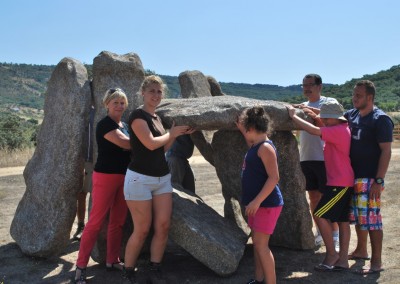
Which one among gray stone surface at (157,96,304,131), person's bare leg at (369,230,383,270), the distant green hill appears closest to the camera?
person's bare leg at (369,230,383,270)

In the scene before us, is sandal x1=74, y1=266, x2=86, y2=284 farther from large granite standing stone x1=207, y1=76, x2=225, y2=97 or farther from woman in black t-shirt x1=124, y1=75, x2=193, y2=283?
large granite standing stone x1=207, y1=76, x2=225, y2=97

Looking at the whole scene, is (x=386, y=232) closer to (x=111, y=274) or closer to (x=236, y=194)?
(x=236, y=194)

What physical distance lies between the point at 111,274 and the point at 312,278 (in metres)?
2.08

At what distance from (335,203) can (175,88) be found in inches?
3128

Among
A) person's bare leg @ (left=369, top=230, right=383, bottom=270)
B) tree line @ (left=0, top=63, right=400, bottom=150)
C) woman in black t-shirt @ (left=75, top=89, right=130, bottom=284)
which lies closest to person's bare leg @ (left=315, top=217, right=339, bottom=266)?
person's bare leg @ (left=369, top=230, right=383, bottom=270)

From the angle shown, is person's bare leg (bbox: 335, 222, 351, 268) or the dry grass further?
the dry grass

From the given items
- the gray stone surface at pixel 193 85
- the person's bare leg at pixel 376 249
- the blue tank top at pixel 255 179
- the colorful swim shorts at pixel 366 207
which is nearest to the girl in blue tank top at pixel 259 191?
the blue tank top at pixel 255 179

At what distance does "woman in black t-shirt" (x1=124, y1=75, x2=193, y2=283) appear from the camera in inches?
174

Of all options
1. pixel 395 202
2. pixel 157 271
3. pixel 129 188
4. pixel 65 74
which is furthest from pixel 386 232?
pixel 65 74

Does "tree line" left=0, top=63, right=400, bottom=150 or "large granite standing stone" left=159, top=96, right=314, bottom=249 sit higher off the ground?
"tree line" left=0, top=63, right=400, bottom=150

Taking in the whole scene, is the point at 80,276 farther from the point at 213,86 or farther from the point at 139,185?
the point at 213,86

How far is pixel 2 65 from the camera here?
94438 mm

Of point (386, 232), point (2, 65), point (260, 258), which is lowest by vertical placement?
point (386, 232)

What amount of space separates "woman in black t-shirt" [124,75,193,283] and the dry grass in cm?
1111
